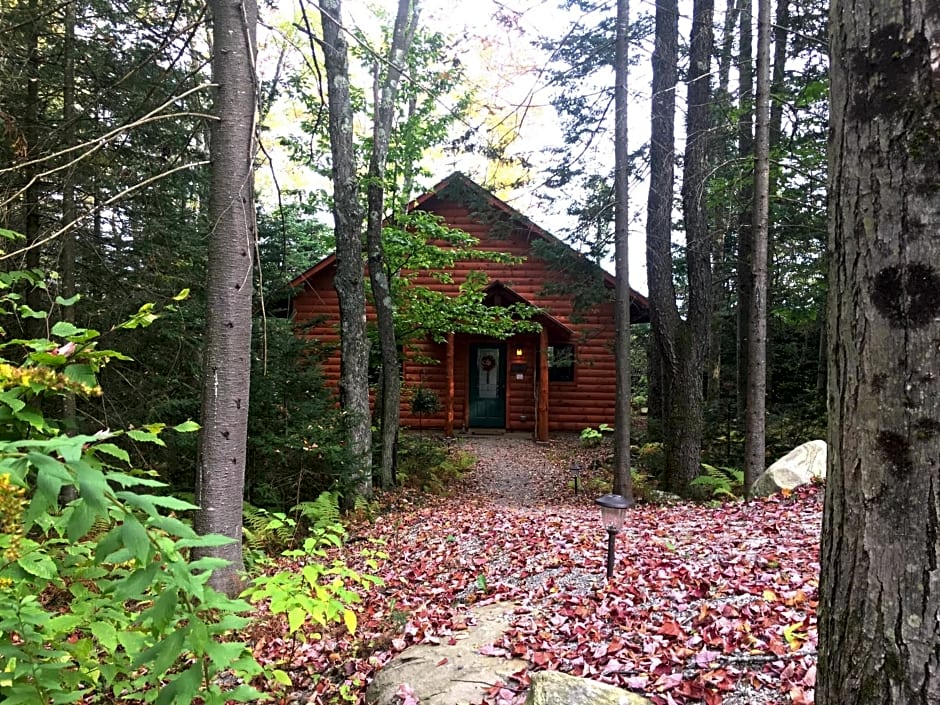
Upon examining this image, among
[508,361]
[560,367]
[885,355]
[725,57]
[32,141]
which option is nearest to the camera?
[885,355]

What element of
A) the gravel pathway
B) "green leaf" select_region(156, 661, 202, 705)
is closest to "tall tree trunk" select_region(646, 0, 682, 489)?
the gravel pathway

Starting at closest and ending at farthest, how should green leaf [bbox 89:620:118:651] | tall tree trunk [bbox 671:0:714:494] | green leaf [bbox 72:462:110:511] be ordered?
green leaf [bbox 72:462:110:511]
green leaf [bbox 89:620:118:651]
tall tree trunk [bbox 671:0:714:494]

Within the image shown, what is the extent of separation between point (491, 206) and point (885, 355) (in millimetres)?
14848

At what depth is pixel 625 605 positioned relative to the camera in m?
4.21

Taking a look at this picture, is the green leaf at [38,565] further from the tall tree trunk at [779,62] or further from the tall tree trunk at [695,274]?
the tall tree trunk at [779,62]

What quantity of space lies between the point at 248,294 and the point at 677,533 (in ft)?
16.3

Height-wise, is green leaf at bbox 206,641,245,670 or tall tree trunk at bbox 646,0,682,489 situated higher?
tall tree trunk at bbox 646,0,682,489

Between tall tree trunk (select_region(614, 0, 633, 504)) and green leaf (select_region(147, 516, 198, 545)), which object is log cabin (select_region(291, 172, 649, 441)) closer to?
tall tree trunk (select_region(614, 0, 633, 504))

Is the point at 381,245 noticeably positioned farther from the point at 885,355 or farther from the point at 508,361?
the point at 885,355

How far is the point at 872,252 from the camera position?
1.54m

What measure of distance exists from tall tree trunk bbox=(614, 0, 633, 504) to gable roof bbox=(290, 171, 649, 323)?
3.71 metres

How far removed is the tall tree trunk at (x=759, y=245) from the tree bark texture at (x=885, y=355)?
304 inches

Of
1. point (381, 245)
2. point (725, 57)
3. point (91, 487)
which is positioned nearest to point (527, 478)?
point (381, 245)

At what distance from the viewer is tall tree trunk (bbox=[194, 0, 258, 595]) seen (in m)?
4.07
